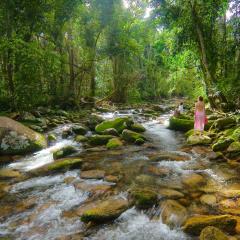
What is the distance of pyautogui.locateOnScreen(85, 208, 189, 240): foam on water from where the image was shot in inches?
157

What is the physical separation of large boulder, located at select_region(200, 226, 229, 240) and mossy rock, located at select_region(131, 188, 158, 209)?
4.20 feet

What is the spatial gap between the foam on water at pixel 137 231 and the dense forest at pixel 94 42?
374 inches

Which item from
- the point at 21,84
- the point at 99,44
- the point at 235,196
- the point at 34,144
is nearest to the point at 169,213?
the point at 235,196

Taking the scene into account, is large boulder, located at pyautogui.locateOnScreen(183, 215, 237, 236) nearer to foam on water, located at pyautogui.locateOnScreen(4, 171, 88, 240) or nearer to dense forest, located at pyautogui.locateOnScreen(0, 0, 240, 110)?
foam on water, located at pyautogui.locateOnScreen(4, 171, 88, 240)

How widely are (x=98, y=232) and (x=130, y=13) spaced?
21879mm

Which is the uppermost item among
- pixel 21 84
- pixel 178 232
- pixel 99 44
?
pixel 99 44

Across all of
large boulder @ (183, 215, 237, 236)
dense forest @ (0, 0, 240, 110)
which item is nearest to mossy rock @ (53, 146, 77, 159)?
A: large boulder @ (183, 215, 237, 236)

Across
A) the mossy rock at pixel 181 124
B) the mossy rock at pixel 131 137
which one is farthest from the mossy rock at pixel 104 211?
the mossy rock at pixel 181 124

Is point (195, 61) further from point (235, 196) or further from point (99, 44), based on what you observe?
point (235, 196)

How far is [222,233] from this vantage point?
3639mm

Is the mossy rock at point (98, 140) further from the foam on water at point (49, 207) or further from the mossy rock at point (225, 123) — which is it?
the mossy rock at point (225, 123)

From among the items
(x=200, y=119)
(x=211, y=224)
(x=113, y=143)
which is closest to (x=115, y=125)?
(x=113, y=143)

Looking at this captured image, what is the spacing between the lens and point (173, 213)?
4.54 meters

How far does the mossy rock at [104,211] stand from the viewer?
4.38 m
